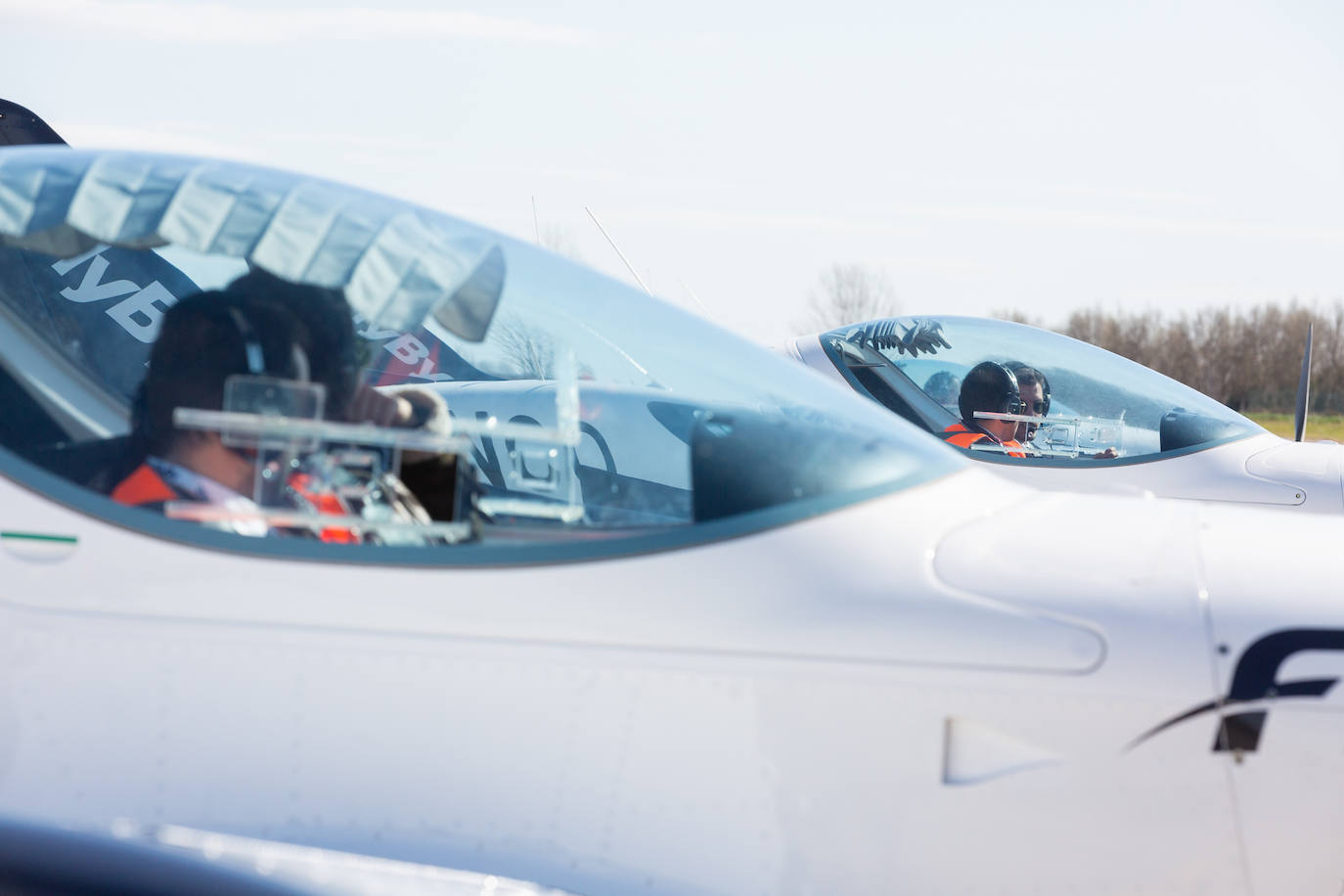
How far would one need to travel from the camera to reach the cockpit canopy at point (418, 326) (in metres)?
1.82

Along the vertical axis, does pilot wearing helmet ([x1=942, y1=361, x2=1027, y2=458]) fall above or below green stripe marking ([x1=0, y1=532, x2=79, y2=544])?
above

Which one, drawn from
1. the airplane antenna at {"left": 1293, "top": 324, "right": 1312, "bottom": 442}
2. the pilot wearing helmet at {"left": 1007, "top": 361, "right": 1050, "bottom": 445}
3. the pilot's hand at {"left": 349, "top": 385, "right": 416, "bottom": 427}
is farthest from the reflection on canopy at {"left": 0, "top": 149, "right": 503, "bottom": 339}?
the airplane antenna at {"left": 1293, "top": 324, "right": 1312, "bottom": 442}

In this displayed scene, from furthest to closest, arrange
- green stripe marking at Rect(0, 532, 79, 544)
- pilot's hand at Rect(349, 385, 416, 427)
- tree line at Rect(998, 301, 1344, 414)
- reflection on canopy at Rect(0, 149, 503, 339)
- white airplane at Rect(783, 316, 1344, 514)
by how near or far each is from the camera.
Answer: tree line at Rect(998, 301, 1344, 414) < white airplane at Rect(783, 316, 1344, 514) < reflection on canopy at Rect(0, 149, 503, 339) < pilot's hand at Rect(349, 385, 416, 427) < green stripe marking at Rect(0, 532, 79, 544)

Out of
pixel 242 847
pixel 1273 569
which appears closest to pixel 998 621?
pixel 1273 569

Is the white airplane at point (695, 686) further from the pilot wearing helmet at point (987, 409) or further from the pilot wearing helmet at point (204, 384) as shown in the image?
the pilot wearing helmet at point (987, 409)

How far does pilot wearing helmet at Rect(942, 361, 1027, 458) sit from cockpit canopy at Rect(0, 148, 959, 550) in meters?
2.79

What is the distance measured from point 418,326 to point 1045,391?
346 centimetres

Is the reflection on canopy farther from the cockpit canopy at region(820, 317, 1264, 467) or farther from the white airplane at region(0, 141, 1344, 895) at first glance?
the cockpit canopy at region(820, 317, 1264, 467)

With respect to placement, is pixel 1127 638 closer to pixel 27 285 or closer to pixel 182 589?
pixel 182 589

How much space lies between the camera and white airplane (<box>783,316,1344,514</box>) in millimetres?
4656

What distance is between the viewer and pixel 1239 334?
39.0m

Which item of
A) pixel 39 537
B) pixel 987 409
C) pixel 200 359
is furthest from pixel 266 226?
pixel 987 409

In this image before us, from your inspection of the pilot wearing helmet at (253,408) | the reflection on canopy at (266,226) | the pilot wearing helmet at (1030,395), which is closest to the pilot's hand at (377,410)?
the pilot wearing helmet at (253,408)

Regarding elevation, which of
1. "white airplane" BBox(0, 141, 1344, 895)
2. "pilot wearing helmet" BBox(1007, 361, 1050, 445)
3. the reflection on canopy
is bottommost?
"white airplane" BBox(0, 141, 1344, 895)
